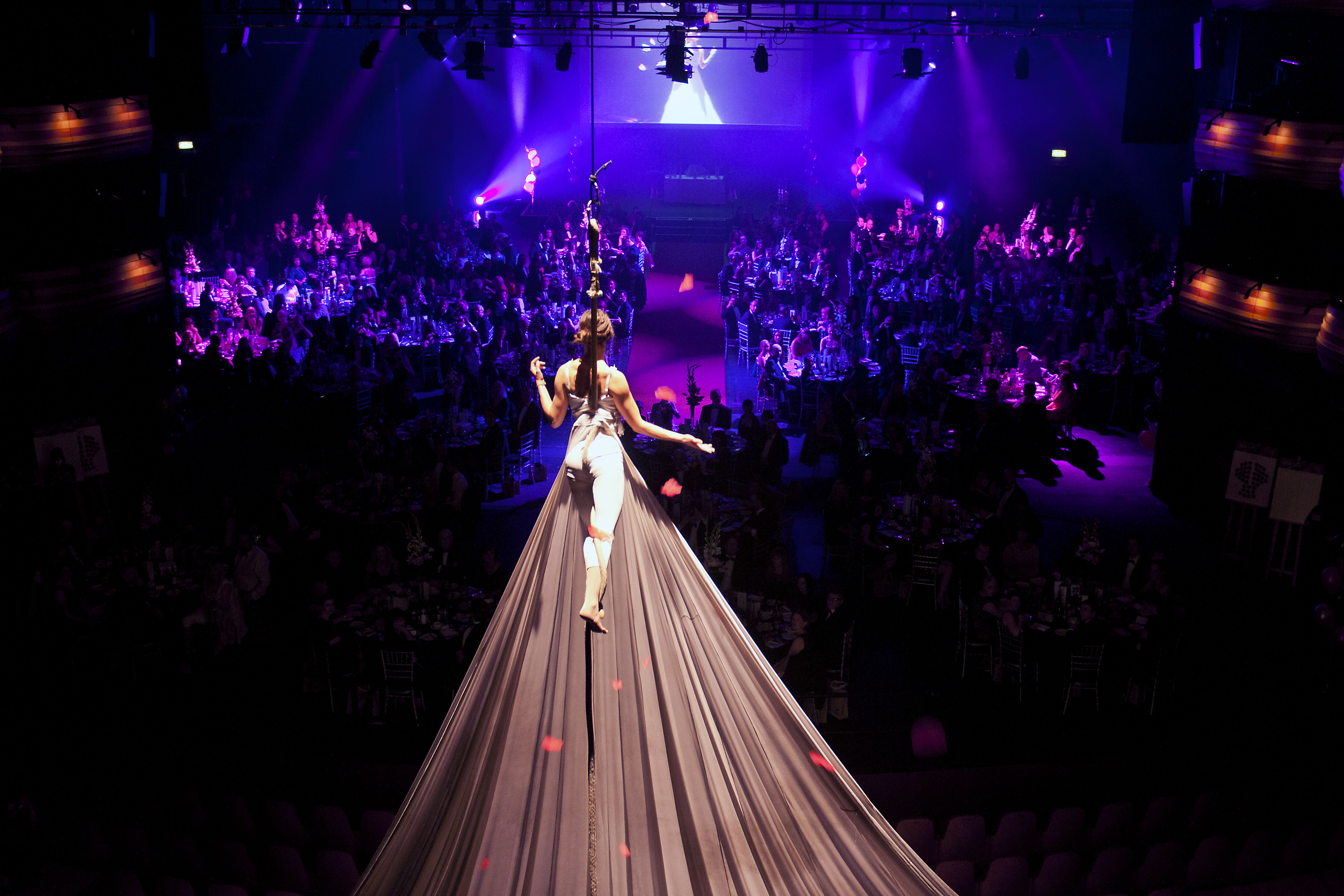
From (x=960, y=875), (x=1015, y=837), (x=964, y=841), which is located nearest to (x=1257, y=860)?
(x=1015, y=837)

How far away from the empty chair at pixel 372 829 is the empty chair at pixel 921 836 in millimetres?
3247

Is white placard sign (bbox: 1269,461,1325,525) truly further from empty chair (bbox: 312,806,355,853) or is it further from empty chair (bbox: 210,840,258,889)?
empty chair (bbox: 210,840,258,889)

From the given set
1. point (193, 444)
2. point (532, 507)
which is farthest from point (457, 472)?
point (193, 444)

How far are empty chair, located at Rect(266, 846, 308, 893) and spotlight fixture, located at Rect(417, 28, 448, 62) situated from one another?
11.8 metres

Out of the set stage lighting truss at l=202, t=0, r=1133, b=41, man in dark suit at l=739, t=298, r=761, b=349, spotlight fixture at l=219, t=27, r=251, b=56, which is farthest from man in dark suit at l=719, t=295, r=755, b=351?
spotlight fixture at l=219, t=27, r=251, b=56

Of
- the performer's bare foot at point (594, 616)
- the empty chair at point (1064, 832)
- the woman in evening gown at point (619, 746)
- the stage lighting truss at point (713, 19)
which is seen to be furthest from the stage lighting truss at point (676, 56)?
the performer's bare foot at point (594, 616)

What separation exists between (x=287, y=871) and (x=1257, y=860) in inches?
238

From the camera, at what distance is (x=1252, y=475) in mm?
11766

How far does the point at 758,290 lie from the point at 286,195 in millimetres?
11349

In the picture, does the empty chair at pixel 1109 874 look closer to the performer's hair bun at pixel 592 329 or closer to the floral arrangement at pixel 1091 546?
the floral arrangement at pixel 1091 546

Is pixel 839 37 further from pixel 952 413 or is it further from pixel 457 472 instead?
pixel 457 472

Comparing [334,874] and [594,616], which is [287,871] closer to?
[334,874]

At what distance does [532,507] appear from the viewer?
13086 mm

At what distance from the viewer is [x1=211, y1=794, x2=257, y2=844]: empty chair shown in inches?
285
